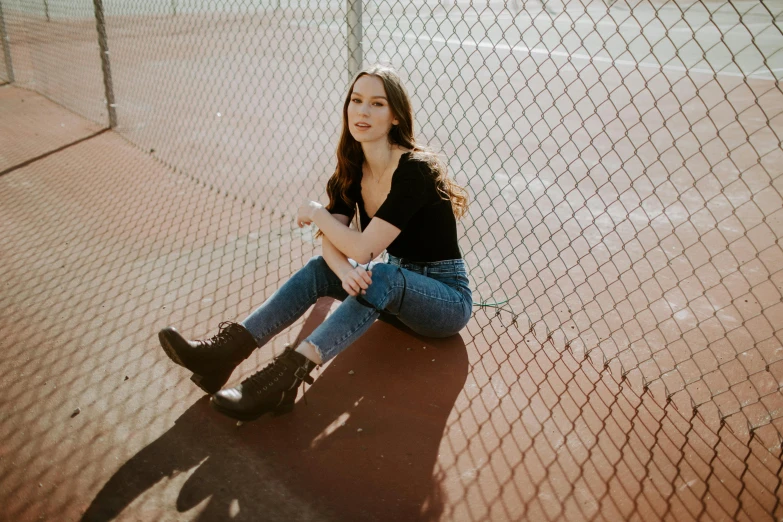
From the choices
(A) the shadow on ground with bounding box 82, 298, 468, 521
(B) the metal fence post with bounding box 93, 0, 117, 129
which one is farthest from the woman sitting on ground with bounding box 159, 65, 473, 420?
(B) the metal fence post with bounding box 93, 0, 117, 129

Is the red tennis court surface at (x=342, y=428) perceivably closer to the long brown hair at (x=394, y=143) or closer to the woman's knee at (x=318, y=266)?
the woman's knee at (x=318, y=266)

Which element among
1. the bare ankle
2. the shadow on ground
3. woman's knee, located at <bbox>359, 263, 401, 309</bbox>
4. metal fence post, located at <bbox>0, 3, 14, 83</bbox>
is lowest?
metal fence post, located at <bbox>0, 3, 14, 83</bbox>

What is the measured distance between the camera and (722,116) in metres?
6.50

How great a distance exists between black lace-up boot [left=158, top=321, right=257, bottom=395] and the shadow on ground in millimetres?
148

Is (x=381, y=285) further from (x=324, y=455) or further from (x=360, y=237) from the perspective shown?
(x=324, y=455)

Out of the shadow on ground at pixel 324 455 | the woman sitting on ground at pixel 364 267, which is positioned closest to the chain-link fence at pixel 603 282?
the shadow on ground at pixel 324 455

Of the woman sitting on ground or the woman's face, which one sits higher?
the woman's face

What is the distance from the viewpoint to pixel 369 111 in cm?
283

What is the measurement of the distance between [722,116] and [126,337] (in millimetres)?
6123

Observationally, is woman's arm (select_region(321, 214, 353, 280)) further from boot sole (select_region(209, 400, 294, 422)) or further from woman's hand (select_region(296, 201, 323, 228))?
boot sole (select_region(209, 400, 294, 422))

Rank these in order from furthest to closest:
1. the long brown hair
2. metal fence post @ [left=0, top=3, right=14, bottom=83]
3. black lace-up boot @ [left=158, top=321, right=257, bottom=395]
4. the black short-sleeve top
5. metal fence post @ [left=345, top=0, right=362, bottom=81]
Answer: metal fence post @ [left=0, top=3, right=14, bottom=83] < metal fence post @ [left=345, top=0, right=362, bottom=81] < the long brown hair < the black short-sleeve top < black lace-up boot @ [left=158, top=321, right=257, bottom=395]

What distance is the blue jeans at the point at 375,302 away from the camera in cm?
262

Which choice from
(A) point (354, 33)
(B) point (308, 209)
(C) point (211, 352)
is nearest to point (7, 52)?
(A) point (354, 33)

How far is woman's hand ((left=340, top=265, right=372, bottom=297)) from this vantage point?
2578 mm
